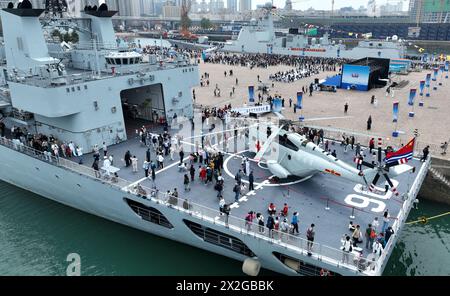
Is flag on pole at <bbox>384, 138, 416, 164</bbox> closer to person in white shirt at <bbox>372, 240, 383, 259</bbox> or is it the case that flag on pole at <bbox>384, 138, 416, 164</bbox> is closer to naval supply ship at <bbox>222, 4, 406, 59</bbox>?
person in white shirt at <bbox>372, 240, 383, 259</bbox>

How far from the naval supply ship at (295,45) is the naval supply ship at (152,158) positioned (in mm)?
57299

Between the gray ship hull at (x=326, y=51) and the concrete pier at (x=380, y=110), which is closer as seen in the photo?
the concrete pier at (x=380, y=110)

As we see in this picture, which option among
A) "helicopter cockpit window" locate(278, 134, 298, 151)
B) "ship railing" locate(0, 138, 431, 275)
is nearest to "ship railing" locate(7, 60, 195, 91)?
"ship railing" locate(0, 138, 431, 275)

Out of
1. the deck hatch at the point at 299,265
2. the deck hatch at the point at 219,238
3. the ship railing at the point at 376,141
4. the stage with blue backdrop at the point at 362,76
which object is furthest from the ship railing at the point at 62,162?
the stage with blue backdrop at the point at 362,76

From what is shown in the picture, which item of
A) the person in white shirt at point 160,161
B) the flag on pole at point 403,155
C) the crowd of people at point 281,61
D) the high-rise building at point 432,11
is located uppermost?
the high-rise building at point 432,11

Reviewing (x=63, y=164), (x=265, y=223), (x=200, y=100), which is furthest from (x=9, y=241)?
(x=200, y=100)

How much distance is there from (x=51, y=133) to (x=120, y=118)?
4553mm

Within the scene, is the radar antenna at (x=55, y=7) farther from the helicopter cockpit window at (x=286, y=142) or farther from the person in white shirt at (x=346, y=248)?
the person in white shirt at (x=346, y=248)

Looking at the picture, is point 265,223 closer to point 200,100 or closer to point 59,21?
point 59,21

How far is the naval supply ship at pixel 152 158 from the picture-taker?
601 inches

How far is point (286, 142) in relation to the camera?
19484 millimetres

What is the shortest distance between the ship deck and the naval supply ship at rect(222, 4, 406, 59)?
205 feet

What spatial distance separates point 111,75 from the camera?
23.5 m

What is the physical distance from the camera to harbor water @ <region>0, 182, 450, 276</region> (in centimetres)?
1716
